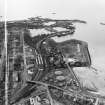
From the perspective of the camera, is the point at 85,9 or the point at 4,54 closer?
the point at 4,54

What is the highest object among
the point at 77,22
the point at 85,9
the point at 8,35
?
the point at 85,9

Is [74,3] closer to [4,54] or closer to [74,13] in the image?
[74,13]

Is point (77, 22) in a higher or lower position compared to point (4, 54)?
higher

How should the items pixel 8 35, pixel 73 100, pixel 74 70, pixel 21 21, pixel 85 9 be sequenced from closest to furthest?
pixel 73 100 → pixel 74 70 → pixel 8 35 → pixel 21 21 → pixel 85 9

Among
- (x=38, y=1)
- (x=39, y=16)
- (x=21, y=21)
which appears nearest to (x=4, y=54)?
(x=21, y=21)

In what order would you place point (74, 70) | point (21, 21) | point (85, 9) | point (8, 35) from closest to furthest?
1. point (74, 70)
2. point (8, 35)
3. point (21, 21)
4. point (85, 9)

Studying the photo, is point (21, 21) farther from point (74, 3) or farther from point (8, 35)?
point (74, 3)

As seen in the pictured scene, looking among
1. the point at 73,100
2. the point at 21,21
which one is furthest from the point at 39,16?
the point at 73,100

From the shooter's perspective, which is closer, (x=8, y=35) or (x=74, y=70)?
(x=74, y=70)

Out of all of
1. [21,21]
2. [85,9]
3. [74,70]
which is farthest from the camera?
[85,9]
